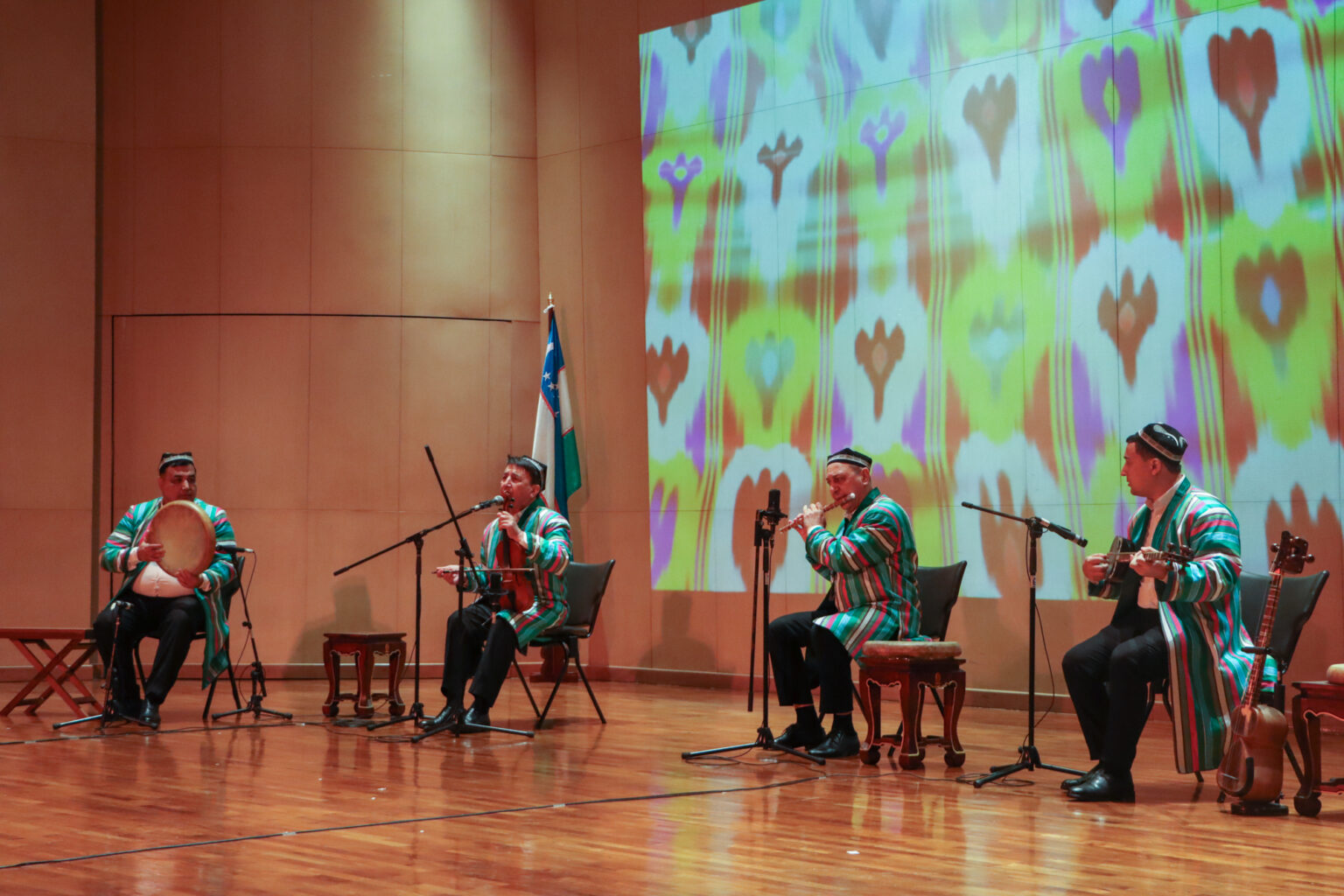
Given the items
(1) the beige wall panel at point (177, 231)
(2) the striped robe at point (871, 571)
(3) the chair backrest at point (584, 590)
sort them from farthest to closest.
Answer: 1. (1) the beige wall panel at point (177, 231)
2. (3) the chair backrest at point (584, 590)
3. (2) the striped robe at point (871, 571)

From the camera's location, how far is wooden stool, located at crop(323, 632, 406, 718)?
6.59 m

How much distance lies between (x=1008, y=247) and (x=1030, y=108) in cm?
68

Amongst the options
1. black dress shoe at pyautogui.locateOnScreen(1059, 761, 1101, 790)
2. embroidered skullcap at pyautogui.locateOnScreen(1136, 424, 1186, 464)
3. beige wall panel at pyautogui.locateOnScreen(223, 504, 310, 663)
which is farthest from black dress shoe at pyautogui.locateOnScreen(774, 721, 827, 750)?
beige wall panel at pyautogui.locateOnScreen(223, 504, 310, 663)

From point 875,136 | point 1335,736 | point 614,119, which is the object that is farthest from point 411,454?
point 1335,736

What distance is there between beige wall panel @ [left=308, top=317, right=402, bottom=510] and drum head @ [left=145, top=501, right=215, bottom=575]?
2384 mm

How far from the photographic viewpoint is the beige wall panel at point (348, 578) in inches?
346

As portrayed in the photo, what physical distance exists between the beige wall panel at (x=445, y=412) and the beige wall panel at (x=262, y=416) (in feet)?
2.07

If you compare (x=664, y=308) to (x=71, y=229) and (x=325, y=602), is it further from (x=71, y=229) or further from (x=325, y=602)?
(x=71, y=229)

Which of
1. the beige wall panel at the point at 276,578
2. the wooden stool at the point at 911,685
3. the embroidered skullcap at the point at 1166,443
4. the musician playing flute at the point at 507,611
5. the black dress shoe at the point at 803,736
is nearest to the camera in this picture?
the embroidered skullcap at the point at 1166,443

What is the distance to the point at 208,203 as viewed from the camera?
8938mm

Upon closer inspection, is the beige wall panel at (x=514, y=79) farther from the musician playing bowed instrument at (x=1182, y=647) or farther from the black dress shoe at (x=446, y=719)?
the musician playing bowed instrument at (x=1182, y=647)

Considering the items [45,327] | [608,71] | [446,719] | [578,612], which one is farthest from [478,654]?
[608,71]

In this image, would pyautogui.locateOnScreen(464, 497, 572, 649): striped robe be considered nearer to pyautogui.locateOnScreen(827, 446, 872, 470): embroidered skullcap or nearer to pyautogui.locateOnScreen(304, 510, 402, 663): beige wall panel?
pyautogui.locateOnScreen(827, 446, 872, 470): embroidered skullcap

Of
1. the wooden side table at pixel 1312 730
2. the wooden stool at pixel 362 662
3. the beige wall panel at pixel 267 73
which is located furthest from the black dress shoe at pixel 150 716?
the wooden side table at pixel 1312 730
